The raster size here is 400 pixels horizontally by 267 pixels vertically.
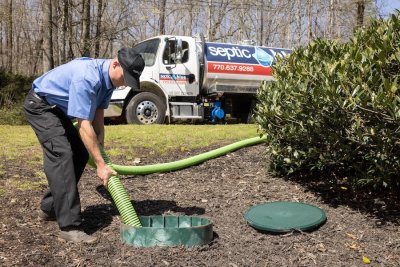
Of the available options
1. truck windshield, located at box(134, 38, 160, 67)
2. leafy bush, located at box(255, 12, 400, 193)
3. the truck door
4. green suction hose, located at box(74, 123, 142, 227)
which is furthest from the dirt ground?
truck windshield, located at box(134, 38, 160, 67)

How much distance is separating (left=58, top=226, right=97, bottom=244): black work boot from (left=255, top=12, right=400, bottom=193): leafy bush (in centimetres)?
206

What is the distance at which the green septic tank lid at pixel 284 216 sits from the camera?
370cm

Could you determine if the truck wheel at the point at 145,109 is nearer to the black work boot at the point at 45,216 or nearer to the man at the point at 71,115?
the black work boot at the point at 45,216

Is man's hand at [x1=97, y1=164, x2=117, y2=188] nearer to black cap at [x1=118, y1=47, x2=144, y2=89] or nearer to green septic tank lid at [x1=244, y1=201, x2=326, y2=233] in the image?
black cap at [x1=118, y1=47, x2=144, y2=89]

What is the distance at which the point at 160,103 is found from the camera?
1266cm

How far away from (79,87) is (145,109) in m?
9.30

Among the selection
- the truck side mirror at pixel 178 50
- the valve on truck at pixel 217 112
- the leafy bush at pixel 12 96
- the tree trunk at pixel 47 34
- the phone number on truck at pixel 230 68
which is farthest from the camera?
the tree trunk at pixel 47 34

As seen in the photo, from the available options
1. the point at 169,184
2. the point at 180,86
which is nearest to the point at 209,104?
→ the point at 180,86

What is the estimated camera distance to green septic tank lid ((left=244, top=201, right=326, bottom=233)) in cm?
370

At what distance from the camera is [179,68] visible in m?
12.9

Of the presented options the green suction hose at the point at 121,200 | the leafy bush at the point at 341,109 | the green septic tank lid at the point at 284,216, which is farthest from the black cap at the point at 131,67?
the green septic tank lid at the point at 284,216

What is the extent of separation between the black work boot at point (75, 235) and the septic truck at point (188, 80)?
8.80 meters

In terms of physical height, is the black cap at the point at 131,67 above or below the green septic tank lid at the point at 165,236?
→ above

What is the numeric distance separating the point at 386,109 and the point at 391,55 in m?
0.52
